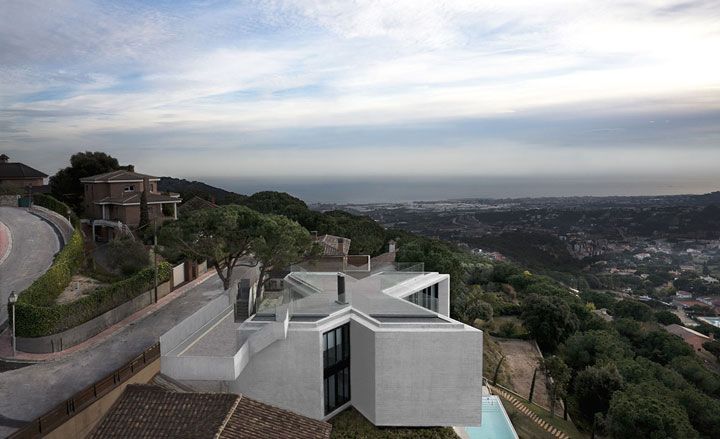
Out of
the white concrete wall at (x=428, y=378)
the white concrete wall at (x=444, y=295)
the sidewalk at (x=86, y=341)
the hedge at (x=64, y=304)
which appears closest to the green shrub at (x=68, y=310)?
the hedge at (x=64, y=304)

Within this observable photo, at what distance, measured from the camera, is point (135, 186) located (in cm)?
3875

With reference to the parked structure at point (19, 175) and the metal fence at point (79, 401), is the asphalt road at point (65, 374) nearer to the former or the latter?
the metal fence at point (79, 401)

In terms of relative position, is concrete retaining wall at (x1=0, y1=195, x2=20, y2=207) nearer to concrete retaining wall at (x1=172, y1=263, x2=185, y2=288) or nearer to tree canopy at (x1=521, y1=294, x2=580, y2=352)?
concrete retaining wall at (x1=172, y1=263, x2=185, y2=288)

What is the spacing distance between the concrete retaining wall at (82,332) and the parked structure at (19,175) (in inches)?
1256

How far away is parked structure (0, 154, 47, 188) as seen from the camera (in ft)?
149

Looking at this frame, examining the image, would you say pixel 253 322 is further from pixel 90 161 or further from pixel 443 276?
pixel 90 161

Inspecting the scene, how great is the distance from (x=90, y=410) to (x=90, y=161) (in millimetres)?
35598

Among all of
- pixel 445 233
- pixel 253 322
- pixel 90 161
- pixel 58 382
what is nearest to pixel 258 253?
pixel 253 322

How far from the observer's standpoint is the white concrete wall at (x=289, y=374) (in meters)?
17.0

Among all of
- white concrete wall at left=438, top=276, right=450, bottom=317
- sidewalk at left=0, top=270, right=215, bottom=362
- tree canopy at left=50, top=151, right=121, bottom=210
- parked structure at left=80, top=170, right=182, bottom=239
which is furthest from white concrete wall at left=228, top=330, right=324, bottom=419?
tree canopy at left=50, top=151, right=121, bottom=210

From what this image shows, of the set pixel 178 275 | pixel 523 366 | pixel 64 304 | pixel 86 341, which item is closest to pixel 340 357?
pixel 86 341

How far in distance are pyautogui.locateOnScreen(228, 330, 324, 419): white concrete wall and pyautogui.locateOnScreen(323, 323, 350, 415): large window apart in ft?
2.12

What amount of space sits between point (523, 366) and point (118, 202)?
32123 millimetres

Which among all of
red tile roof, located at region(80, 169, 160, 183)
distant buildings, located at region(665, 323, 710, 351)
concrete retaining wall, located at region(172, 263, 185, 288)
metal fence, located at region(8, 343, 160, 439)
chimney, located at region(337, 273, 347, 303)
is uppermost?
red tile roof, located at region(80, 169, 160, 183)
